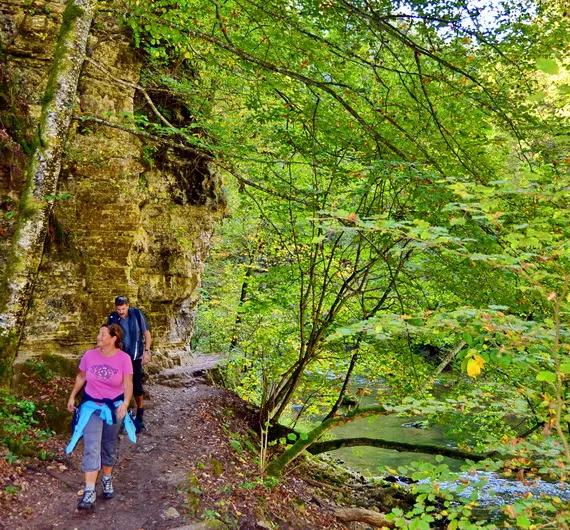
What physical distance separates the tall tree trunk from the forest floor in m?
1.37

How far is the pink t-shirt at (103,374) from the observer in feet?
14.1

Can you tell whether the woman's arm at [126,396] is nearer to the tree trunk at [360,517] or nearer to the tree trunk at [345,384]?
the tree trunk at [345,384]

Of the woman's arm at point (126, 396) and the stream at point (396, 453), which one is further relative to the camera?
the stream at point (396, 453)

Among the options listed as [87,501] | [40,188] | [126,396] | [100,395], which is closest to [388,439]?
[87,501]

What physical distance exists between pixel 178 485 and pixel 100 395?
6.59 ft

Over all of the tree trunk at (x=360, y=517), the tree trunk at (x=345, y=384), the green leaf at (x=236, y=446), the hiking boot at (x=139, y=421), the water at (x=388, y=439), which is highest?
the tree trunk at (x=345, y=384)

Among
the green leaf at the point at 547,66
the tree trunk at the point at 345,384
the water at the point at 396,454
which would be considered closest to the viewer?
the green leaf at the point at 547,66

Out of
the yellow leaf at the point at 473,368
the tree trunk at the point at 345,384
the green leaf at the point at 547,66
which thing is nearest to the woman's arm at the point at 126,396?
the yellow leaf at the point at 473,368

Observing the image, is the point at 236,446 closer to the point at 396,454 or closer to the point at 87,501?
the point at 87,501

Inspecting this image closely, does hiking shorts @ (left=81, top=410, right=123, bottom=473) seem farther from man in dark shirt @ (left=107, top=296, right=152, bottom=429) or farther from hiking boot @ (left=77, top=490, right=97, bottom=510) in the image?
man in dark shirt @ (left=107, top=296, right=152, bottom=429)

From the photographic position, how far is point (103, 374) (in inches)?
170

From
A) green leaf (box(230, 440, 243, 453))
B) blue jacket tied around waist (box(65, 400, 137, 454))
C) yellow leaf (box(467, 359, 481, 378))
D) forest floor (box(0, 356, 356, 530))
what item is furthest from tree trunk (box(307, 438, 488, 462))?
yellow leaf (box(467, 359, 481, 378))

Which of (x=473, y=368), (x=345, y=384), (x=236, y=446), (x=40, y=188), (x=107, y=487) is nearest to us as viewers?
(x=473, y=368)

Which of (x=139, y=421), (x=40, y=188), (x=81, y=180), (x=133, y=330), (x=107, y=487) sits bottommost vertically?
(x=139, y=421)
